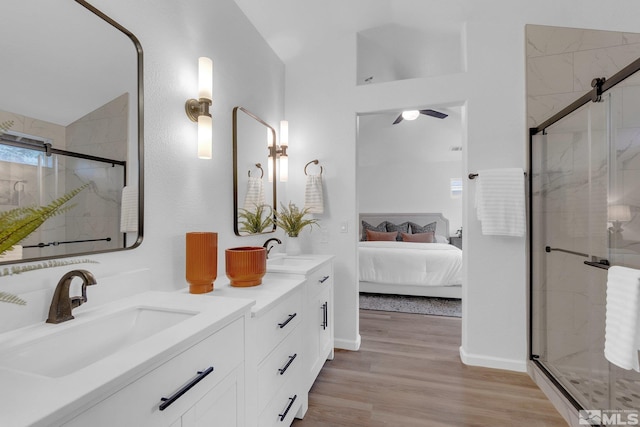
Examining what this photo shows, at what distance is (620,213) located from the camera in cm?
159

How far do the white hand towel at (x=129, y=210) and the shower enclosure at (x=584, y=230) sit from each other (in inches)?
86.5

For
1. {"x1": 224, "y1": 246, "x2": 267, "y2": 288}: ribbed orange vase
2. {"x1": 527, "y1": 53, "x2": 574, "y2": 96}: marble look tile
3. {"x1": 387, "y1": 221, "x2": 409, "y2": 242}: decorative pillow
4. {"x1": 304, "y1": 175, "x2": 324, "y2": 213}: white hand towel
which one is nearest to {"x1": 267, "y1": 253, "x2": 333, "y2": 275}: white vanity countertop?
{"x1": 224, "y1": 246, "x2": 267, "y2": 288}: ribbed orange vase

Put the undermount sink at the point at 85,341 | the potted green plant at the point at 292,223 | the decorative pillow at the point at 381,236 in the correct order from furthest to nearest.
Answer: the decorative pillow at the point at 381,236 → the potted green plant at the point at 292,223 → the undermount sink at the point at 85,341

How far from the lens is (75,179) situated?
1.05 metres

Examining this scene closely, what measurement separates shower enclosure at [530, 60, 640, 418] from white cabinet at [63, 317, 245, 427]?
1903 millimetres

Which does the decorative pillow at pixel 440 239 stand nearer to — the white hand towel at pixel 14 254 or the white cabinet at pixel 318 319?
the white cabinet at pixel 318 319

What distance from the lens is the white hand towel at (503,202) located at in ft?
7.29

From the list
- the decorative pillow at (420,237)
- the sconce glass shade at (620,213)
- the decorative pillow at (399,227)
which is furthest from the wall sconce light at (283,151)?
the decorative pillow at (399,227)

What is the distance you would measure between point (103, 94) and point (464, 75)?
8.14ft

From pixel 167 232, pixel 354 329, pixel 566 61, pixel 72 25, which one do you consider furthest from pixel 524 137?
pixel 72 25

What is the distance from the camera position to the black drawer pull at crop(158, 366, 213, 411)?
712 mm

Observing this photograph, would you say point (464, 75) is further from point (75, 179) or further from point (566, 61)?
point (75, 179)

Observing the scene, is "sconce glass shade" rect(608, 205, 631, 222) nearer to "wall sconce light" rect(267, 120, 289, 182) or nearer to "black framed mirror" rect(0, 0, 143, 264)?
"wall sconce light" rect(267, 120, 289, 182)

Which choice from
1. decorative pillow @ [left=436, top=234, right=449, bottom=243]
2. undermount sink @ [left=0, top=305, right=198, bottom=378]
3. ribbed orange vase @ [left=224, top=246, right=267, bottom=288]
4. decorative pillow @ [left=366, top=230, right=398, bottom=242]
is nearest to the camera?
undermount sink @ [left=0, top=305, right=198, bottom=378]
